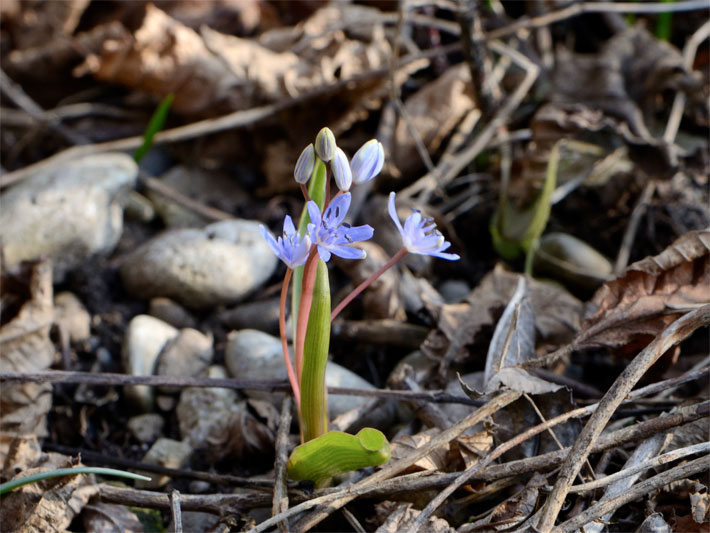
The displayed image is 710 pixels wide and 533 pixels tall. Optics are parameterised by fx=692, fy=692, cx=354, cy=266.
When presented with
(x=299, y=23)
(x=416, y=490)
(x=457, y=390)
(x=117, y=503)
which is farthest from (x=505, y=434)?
(x=299, y=23)

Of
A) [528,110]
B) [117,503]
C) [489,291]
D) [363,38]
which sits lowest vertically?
[117,503]

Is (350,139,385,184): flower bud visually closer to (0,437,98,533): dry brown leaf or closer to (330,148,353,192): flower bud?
(330,148,353,192): flower bud

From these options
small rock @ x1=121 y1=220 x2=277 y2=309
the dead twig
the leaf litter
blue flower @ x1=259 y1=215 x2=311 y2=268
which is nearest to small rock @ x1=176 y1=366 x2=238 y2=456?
the leaf litter

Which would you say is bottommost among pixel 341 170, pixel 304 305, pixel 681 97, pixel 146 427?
pixel 146 427

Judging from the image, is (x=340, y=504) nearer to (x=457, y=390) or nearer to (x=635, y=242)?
(x=457, y=390)

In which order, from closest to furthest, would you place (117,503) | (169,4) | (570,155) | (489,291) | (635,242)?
(117,503), (489,291), (635,242), (570,155), (169,4)

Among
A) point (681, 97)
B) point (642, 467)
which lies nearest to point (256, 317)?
point (642, 467)

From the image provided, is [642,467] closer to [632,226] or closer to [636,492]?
[636,492]
